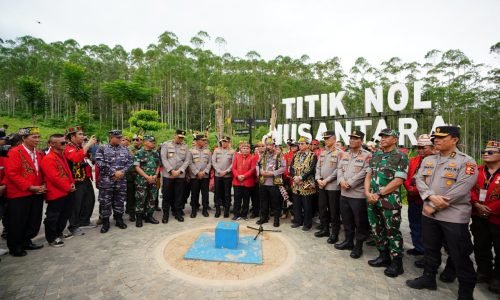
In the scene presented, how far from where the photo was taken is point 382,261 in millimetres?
3615

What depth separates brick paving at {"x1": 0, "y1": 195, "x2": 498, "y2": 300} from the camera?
2822 mm

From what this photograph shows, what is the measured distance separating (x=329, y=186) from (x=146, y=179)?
3865 millimetres

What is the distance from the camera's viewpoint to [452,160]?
113 inches

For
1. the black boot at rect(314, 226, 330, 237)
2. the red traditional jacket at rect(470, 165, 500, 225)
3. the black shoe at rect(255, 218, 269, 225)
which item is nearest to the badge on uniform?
the red traditional jacket at rect(470, 165, 500, 225)

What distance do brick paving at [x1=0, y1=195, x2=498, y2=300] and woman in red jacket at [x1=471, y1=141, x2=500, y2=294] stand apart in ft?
0.73

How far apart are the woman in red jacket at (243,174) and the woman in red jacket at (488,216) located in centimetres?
395

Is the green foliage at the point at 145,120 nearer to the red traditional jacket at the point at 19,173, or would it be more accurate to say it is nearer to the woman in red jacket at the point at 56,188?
the woman in red jacket at the point at 56,188

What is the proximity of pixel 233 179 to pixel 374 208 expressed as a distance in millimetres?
3275

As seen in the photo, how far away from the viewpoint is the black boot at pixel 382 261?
142 inches

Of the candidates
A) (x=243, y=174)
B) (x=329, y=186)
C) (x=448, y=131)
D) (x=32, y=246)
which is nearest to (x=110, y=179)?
(x=32, y=246)

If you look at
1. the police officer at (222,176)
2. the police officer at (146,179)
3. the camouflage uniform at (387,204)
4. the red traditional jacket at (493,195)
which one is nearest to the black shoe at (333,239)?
the camouflage uniform at (387,204)

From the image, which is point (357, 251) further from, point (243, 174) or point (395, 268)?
point (243, 174)

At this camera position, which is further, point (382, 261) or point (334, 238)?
point (334, 238)

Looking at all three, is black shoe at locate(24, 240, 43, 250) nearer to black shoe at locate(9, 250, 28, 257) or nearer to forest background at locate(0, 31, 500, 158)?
black shoe at locate(9, 250, 28, 257)
